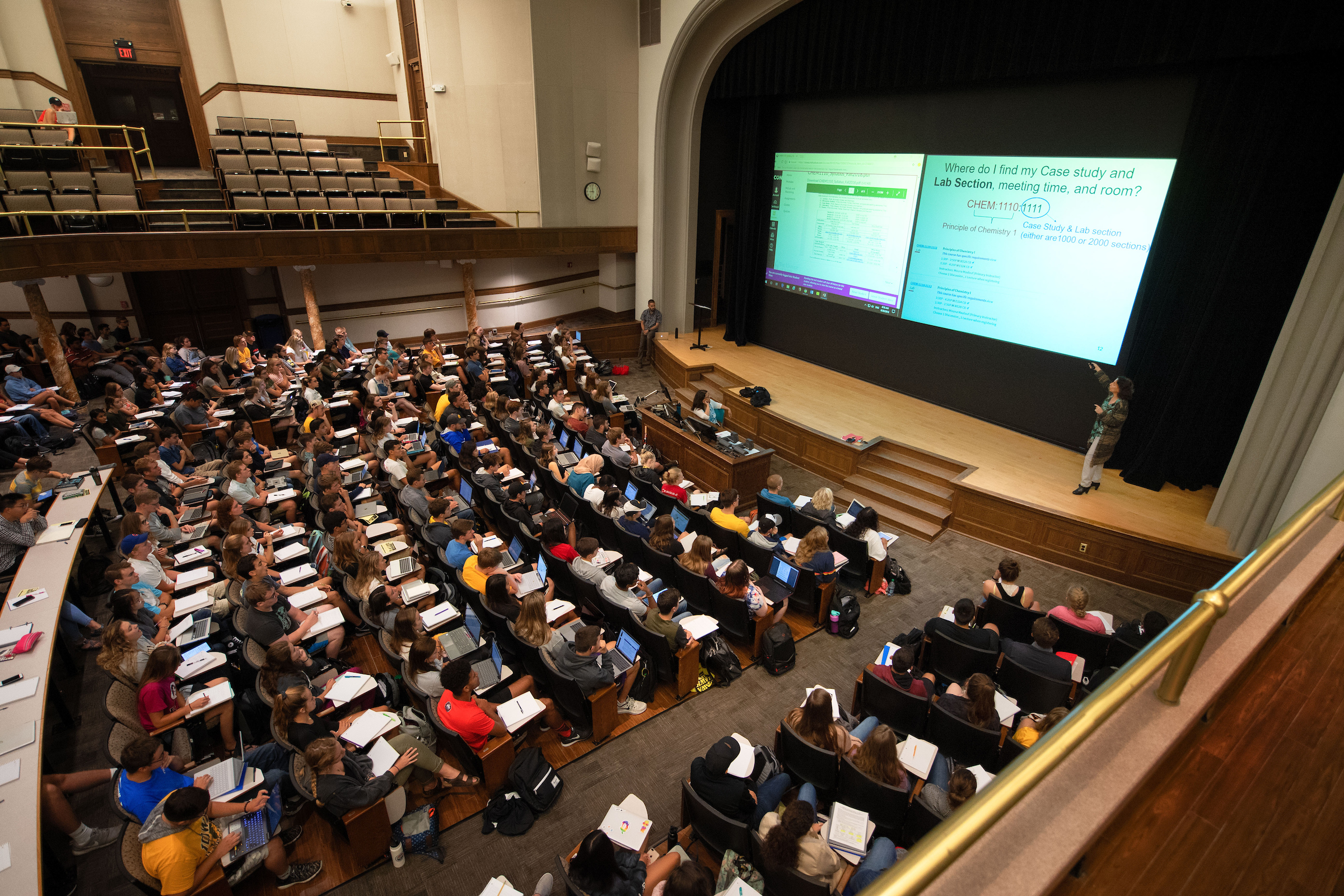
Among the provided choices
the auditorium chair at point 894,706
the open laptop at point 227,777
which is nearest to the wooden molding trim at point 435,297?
the open laptop at point 227,777

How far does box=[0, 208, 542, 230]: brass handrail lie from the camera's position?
9477 millimetres

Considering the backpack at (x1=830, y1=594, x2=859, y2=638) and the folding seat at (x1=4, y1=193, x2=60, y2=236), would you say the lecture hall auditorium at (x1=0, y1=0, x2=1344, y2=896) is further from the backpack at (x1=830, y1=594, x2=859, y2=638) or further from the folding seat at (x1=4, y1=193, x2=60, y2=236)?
the backpack at (x1=830, y1=594, x2=859, y2=638)

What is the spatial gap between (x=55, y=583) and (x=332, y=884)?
11.7 ft

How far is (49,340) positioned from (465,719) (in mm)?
11124

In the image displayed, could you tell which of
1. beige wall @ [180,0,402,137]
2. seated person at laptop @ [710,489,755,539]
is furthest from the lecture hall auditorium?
seated person at laptop @ [710,489,755,539]

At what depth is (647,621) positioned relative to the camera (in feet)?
16.1

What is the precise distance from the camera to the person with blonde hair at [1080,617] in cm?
481

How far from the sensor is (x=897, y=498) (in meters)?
8.14

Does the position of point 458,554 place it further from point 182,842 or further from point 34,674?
point 34,674

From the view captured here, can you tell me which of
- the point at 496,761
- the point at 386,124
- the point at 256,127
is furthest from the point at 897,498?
the point at 256,127

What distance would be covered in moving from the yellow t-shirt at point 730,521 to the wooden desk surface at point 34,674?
16.3ft

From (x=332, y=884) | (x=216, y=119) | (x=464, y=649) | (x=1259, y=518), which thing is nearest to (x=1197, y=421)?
(x=1259, y=518)

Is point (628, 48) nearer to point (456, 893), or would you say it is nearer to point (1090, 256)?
point (1090, 256)

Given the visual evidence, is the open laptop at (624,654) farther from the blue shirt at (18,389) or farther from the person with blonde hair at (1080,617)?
the blue shirt at (18,389)
